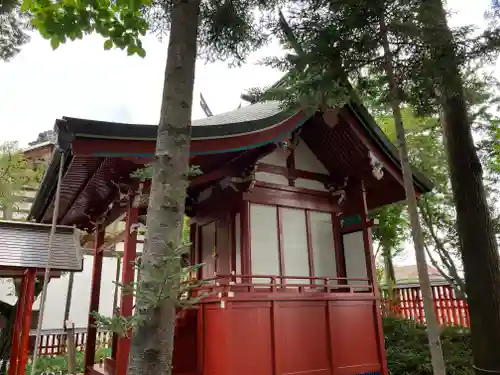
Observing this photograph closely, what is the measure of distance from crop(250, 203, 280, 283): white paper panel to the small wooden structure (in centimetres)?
285

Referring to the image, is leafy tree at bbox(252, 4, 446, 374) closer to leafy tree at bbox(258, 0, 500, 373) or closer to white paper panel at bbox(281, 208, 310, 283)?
leafy tree at bbox(258, 0, 500, 373)

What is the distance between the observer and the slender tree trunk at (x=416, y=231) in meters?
3.38

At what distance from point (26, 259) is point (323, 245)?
516 centimetres

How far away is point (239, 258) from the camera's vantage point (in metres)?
6.76

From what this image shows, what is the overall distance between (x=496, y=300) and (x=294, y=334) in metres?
2.93

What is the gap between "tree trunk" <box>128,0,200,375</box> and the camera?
2.01 meters

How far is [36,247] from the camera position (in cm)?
597

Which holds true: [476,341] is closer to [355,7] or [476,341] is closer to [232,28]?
[355,7]

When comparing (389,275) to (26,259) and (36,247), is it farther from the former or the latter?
(26,259)

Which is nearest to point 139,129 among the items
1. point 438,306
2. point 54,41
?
point 54,41

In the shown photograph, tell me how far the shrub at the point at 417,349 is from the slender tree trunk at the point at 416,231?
16.9ft

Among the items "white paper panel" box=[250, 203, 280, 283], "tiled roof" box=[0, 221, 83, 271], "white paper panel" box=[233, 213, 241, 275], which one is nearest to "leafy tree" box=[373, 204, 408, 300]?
"white paper panel" box=[250, 203, 280, 283]

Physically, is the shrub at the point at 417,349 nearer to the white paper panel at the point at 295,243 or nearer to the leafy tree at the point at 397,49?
the leafy tree at the point at 397,49

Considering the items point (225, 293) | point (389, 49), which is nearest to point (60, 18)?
point (389, 49)
